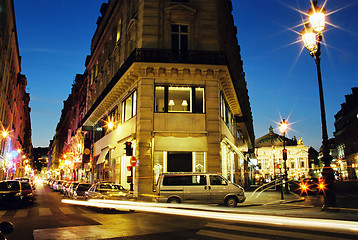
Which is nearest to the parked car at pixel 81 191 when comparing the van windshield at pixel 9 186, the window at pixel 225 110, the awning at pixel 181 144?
the van windshield at pixel 9 186

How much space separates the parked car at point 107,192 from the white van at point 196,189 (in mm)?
2006

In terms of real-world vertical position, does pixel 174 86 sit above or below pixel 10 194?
above

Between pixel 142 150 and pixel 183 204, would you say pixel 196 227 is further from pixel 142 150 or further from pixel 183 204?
pixel 142 150

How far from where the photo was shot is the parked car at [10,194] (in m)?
16.1

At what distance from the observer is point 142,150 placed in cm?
2130

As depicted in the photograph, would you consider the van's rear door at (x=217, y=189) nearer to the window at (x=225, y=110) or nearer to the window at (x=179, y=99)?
the window at (x=179, y=99)

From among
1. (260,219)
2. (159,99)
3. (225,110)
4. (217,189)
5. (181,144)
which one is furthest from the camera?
(225,110)

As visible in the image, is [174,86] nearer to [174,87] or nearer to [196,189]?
[174,87]

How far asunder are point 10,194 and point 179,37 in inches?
635

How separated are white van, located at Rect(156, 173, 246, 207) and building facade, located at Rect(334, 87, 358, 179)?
67.0 metres

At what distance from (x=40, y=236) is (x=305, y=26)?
13.8 m

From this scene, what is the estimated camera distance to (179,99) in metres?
22.7

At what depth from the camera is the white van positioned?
15758 mm

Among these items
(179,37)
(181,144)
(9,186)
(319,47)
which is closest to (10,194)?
(9,186)
